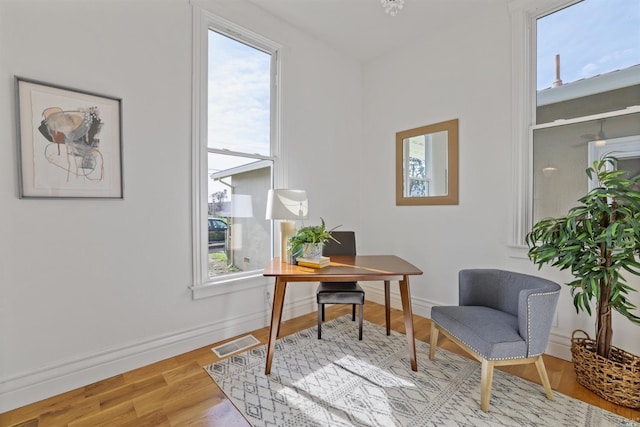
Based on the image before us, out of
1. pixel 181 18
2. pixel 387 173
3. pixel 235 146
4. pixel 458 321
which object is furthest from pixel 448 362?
pixel 181 18

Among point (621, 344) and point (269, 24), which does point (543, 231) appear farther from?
point (269, 24)

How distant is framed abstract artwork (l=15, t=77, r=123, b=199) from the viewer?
1.68 m

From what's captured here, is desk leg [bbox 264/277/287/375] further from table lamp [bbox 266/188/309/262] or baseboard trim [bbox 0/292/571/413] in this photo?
baseboard trim [bbox 0/292/571/413]

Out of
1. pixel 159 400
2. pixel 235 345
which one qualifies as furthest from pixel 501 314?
pixel 159 400

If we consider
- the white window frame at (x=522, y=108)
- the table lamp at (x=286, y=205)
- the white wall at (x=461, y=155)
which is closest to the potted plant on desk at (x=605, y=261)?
the white wall at (x=461, y=155)

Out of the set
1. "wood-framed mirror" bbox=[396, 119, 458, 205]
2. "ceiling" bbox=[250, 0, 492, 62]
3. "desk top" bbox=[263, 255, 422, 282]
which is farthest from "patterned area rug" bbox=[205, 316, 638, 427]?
"ceiling" bbox=[250, 0, 492, 62]

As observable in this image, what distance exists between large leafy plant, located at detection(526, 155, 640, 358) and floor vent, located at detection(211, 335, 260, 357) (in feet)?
7.48

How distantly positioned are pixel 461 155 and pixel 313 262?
186 centimetres

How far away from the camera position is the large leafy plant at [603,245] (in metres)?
1.59

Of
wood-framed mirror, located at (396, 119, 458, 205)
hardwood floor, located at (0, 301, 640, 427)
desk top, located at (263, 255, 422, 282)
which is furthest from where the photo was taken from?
wood-framed mirror, located at (396, 119, 458, 205)

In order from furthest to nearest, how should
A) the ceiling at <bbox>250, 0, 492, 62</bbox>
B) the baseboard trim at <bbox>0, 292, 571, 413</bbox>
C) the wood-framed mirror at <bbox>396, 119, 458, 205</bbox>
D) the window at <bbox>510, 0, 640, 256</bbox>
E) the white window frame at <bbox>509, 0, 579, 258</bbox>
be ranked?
1. the wood-framed mirror at <bbox>396, 119, 458, 205</bbox>
2. the ceiling at <bbox>250, 0, 492, 62</bbox>
3. the white window frame at <bbox>509, 0, 579, 258</bbox>
4. the window at <bbox>510, 0, 640, 256</bbox>
5. the baseboard trim at <bbox>0, 292, 571, 413</bbox>

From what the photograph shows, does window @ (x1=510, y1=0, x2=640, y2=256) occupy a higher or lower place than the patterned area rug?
higher

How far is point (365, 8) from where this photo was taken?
268cm

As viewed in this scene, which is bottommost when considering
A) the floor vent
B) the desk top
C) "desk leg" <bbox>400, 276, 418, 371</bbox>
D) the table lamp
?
the floor vent
